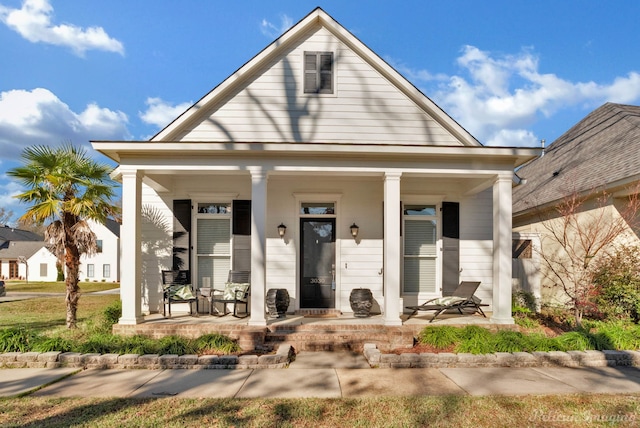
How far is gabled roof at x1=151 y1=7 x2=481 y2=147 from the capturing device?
782 centimetres

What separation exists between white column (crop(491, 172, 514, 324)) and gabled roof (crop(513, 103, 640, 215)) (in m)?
2.70

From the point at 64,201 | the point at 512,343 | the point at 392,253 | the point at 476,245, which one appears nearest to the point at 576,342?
the point at 512,343

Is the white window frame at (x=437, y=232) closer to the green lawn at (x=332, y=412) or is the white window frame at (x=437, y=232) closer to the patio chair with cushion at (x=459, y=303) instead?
the patio chair with cushion at (x=459, y=303)

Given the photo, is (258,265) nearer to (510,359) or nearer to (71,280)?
(71,280)

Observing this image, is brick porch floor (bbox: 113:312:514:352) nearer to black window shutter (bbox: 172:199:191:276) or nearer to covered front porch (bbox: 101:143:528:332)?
covered front porch (bbox: 101:143:528:332)

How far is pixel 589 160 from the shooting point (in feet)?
32.5

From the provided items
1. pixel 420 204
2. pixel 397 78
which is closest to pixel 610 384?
pixel 420 204

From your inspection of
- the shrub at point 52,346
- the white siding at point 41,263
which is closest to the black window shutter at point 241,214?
the shrub at point 52,346

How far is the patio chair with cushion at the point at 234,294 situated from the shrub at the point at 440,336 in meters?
3.44

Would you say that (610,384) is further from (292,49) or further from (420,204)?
(292,49)

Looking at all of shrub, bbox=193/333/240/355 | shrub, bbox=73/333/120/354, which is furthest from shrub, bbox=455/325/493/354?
shrub, bbox=73/333/120/354

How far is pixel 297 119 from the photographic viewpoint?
26.3 ft

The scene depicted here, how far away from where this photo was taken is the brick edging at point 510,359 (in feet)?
17.1

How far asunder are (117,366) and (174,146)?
3625 mm
